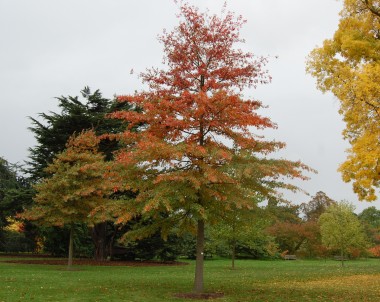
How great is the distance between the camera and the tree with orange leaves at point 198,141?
1163 centimetres

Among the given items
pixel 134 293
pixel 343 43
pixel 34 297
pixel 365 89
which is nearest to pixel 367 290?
pixel 365 89

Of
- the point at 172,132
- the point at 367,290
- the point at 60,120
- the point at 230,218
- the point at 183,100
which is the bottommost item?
the point at 367,290

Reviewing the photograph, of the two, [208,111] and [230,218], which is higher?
[208,111]

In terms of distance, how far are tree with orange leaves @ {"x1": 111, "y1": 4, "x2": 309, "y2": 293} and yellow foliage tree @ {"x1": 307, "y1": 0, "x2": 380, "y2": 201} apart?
2.32 metres

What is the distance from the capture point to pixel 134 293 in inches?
500

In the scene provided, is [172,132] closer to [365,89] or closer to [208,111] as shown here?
[208,111]

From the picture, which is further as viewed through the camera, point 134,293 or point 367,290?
point 367,290

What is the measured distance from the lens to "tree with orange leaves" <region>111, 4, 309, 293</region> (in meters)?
11.6

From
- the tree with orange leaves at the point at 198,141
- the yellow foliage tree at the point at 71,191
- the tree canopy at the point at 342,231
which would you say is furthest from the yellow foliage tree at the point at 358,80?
the tree canopy at the point at 342,231

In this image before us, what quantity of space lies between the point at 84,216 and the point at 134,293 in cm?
1031

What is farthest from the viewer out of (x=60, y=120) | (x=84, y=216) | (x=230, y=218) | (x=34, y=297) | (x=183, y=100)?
(x=60, y=120)

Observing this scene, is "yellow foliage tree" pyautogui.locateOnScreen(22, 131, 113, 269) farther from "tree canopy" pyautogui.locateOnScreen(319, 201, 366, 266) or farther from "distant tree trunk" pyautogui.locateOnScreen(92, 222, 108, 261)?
"tree canopy" pyautogui.locateOnScreen(319, 201, 366, 266)

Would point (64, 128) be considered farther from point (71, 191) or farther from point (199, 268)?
point (199, 268)

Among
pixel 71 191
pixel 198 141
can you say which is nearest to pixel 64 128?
pixel 71 191
